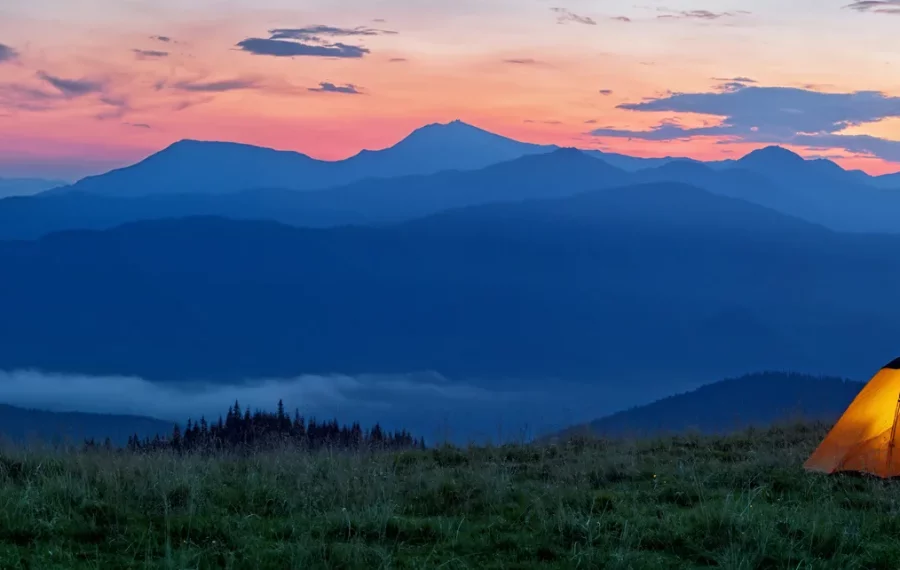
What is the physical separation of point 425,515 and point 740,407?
44.8 ft

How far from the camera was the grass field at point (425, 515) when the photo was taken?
7.68m

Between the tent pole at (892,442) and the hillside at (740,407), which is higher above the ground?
the tent pole at (892,442)

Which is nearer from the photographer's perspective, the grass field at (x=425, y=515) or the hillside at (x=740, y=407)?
the grass field at (x=425, y=515)

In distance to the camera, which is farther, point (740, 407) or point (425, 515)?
point (740, 407)

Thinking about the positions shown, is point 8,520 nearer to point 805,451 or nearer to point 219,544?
point 219,544

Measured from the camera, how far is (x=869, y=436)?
1257cm

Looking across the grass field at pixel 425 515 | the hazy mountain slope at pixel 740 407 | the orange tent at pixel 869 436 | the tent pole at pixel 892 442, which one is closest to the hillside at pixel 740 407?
the hazy mountain slope at pixel 740 407

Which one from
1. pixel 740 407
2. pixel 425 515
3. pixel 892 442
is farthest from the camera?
pixel 740 407

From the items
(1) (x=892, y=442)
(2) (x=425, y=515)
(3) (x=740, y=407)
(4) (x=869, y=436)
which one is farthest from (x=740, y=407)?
(2) (x=425, y=515)

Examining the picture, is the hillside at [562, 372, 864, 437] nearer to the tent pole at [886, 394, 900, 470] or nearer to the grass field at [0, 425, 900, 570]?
the tent pole at [886, 394, 900, 470]

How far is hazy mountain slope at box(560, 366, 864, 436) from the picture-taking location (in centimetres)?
1791

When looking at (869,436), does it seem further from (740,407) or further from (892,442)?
(740,407)

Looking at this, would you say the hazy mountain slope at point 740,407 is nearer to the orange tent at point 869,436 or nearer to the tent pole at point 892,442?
the orange tent at point 869,436

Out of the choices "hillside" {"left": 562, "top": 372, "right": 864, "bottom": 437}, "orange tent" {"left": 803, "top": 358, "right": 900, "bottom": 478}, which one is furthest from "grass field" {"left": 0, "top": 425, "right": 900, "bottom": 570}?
"hillside" {"left": 562, "top": 372, "right": 864, "bottom": 437}
